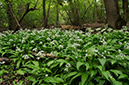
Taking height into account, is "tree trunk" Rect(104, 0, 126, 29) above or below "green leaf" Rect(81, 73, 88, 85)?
above

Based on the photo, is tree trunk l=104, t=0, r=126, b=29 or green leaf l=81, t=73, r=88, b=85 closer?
green leaf l=81, t=73, r=88, b=85

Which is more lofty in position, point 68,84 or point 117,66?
point 117,66

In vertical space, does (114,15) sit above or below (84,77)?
above

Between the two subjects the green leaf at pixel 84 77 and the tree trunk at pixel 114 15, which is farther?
the tree trunk at pixel 114 15

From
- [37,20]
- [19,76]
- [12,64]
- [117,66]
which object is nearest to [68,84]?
[117,66]

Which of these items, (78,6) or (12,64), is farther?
(78,6)

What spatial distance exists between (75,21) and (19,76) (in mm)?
5703

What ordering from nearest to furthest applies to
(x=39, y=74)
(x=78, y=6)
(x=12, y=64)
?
(x=39, y=74), (x=12, y=64), (x=78, y=6)

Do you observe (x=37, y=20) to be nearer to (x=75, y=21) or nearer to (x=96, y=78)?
(x=75, y=21)

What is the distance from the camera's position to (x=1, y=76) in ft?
9.78

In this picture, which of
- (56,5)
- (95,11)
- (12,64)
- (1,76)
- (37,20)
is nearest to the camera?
(1,76)

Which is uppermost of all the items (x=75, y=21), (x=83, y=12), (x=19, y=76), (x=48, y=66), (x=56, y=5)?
(x=56, y=5)

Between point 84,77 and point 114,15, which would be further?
point 114,15

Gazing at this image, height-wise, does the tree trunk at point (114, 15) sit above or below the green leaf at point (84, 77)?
above
